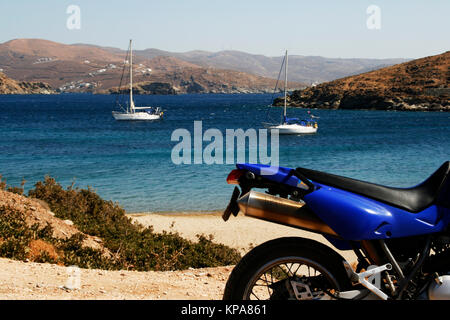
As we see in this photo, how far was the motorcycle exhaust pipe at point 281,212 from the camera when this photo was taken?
3.33m

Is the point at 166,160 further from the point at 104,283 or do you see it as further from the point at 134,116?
the point at 134,116

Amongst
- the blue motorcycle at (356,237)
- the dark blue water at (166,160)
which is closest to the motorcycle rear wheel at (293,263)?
the blue motorcycle at (356,237)

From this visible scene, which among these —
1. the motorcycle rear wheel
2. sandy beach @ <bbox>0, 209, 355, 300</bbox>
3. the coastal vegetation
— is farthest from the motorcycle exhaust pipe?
the coastal vegetation

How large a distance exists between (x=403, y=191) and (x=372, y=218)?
12.6 inches

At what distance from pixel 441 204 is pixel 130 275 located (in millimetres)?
3957

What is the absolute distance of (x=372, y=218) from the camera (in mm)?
3209

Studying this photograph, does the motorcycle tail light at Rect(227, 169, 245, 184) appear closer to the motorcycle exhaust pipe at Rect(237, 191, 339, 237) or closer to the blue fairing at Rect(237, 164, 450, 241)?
the motorcycle exhaust pipe at Rect(237, 191, 339, 237)

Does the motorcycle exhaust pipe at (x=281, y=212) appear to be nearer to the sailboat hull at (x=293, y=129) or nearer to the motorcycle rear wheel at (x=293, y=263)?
the motorcycle rear wheel at (x=293, y=263)

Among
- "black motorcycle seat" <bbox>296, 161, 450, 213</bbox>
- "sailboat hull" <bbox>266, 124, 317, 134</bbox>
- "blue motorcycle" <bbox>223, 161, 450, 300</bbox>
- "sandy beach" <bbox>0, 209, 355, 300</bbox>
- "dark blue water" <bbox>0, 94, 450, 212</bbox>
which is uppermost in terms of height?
"black motorcycle seat" <bbox>296, 161, 450, 213</bbox>

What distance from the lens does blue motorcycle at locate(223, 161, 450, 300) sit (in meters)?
3.22

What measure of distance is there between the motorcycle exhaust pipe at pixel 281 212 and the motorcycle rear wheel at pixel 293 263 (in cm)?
11

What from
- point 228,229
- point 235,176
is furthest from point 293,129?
point 235,176

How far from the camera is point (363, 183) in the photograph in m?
3.40

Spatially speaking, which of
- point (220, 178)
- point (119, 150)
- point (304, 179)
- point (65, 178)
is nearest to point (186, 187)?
point (220, 178)
